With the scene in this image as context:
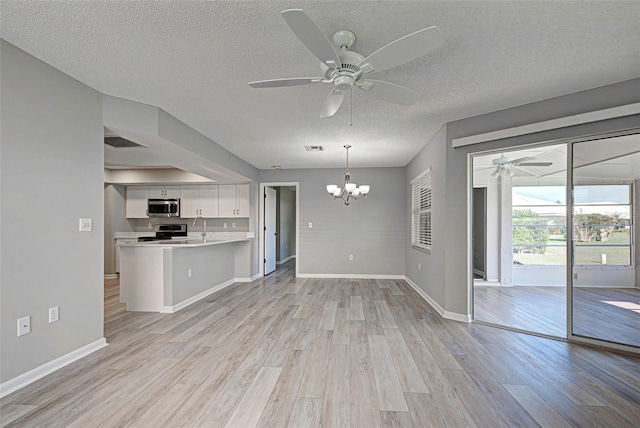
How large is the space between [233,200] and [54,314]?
15.1ft

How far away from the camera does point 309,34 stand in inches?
64.6

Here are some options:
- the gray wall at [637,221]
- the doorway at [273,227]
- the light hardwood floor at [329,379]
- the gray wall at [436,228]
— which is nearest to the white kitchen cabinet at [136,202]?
the doorway at [273,227]

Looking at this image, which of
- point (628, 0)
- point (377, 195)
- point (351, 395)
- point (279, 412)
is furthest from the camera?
point (377, 195)

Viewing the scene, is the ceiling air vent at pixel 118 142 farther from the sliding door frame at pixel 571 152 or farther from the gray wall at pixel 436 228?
the sliding door frame at pixel 571 152

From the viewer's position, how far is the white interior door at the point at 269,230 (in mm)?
7301

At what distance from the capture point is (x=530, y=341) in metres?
3.28

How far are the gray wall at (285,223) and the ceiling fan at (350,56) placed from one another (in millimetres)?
7188

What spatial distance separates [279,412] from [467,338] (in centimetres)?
226

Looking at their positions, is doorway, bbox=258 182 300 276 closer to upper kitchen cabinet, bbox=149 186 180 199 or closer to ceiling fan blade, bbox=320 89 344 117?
upper kitchen cabinet, bbox=149 186 180 199

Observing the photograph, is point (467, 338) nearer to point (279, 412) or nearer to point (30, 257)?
point (279, 412)

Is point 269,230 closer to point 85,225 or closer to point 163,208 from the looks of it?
point 163,208

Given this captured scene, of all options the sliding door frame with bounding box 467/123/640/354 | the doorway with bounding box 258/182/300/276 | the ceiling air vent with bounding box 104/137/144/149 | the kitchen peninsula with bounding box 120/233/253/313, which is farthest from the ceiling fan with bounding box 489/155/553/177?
the ceiling air vent with bounding box 104/137/144/149

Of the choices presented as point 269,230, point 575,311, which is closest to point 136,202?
point 269,230

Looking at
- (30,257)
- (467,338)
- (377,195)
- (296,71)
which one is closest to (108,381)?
(30,257)
